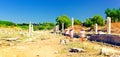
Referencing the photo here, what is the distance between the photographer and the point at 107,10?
76.8m

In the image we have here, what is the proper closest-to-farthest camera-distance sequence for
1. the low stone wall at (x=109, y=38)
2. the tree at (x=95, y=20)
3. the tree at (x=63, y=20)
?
the low stone wall at (x=109, y=38) < the tree at (x=95, y=20) < the tree at (x=63, y=20)

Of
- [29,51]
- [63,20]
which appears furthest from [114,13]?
[29,51]

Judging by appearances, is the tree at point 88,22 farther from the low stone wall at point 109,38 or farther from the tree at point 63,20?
the low stone wall at point 109,38

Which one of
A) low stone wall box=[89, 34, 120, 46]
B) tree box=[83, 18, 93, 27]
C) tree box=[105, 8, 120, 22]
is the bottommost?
low stone wall box=[89, 34, 120, 46]

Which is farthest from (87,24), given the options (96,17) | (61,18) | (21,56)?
(21,56)

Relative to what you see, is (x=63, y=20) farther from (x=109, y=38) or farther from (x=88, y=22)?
(x=109, y=38)

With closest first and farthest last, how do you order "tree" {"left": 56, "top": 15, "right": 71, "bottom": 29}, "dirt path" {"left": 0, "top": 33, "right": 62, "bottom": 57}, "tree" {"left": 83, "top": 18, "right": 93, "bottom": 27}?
"dirt path" {"left": 0, "top": 33, "right": 62, "bottom": 57} < "tree" {"left": 83, "top": 18, "right": 93, "bottom": 27} < "tree" {"left": 56, "top": 15, "right": 71, "bottom": 29}

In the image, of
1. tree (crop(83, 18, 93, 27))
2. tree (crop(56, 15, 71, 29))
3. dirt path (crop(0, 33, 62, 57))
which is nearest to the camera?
dirt path (crop(0, 33, 62, 57))

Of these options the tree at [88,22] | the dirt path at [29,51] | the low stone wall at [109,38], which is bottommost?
the dirt path at [29,51]

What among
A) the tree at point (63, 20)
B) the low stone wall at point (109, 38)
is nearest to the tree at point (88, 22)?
the tree at point (63, 20)

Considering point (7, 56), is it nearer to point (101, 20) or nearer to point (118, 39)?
point (118, 39)

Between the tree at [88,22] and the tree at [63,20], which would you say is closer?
the tree at [88,22]

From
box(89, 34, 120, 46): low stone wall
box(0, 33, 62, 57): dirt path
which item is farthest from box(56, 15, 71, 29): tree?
box(0, 33, 62, 57): dirt path

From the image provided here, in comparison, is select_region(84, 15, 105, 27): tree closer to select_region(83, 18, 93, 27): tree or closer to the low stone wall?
select_region(83, 18, 93, 27): tree
